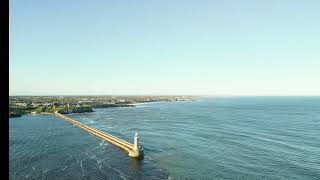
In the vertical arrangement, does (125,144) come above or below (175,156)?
above

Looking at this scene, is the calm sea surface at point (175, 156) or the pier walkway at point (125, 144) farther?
the pier walkway at point (125, 144)

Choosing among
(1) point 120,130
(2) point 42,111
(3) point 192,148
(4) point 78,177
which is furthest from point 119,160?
(2) point 42,111

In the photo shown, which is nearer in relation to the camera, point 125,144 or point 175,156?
point 175,156

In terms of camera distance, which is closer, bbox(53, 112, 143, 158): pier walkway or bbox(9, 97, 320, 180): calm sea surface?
bbox(9, 97, 320, 180): calm sea surface

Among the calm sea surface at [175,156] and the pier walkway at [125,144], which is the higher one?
the pier walkway at [125,144]

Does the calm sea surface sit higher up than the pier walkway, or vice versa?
the pier walkway

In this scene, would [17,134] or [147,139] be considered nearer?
[147,139]

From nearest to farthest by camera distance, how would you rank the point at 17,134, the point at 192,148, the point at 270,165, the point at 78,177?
1. the point at 78,177
2. the point at 270,165
3. the point at 192,148
4. the point at 17,134
